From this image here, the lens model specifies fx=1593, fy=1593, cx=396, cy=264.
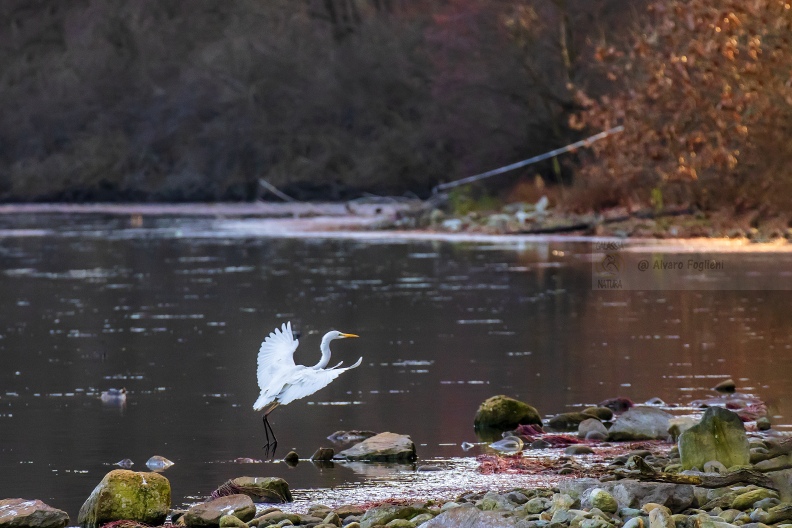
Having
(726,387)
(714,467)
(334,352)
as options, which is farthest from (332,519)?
(334,352)

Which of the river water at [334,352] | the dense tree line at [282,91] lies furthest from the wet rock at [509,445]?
the dense tree line at [282,91]

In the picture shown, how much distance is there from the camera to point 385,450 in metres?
10.8

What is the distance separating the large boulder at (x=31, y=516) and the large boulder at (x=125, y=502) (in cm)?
16

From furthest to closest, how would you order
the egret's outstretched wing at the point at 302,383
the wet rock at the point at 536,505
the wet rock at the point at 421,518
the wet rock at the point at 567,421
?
the wet rock at the point at 567,421 < the egret's outstretched wing at the point at 302,383 < the wet rock at the point at 536,505 < the wet rock at the point at 421,518

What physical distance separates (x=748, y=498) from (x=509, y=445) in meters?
2.79

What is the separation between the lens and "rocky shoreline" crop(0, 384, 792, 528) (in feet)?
27.2

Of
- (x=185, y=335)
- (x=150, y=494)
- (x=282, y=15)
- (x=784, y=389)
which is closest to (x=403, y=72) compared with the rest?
(x=282, y=15)

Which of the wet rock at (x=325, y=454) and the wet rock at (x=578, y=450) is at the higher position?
the wet rock at (x=325, y=454)

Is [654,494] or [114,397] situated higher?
[114,397]

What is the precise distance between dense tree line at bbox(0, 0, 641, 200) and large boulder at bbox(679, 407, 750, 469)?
3292cm

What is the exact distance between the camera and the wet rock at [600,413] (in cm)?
1201

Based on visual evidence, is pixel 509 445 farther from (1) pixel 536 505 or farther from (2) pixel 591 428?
(1) pixel 536 505

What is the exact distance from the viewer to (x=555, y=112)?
143 feet

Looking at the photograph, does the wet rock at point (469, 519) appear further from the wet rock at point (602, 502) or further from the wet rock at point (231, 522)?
the wet rock at point (231, 522)
